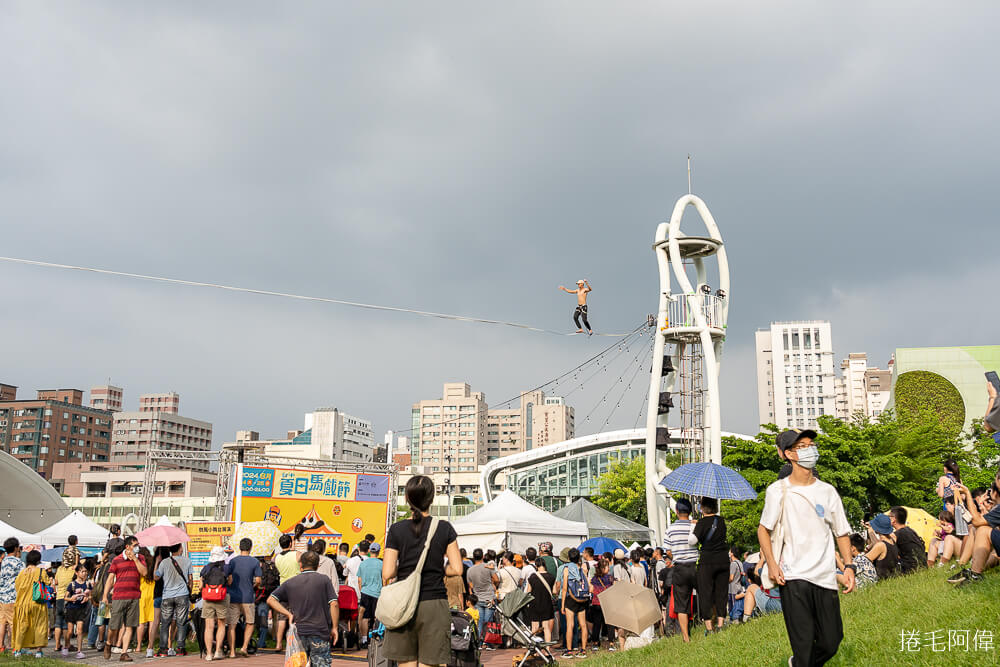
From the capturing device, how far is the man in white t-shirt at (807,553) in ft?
15.3

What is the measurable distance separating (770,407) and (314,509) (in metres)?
148

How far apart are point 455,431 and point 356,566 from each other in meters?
165

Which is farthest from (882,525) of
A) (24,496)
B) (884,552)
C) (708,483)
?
(24,496)

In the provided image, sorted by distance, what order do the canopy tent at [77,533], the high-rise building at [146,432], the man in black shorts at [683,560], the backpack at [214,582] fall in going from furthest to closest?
the high-rise building at [146,432] < the canopy tent at [77,533] < the backpack at [214,582] < the man in black shorts at [683,560]

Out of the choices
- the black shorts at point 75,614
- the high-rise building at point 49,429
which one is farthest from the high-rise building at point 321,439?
the black shorts at point 75,614

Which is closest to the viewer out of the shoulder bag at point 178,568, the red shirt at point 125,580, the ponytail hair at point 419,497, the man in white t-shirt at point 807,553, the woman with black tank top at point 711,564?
the man in white t-shirt at point 807,553

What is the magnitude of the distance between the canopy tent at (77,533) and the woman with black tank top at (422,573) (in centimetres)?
1877

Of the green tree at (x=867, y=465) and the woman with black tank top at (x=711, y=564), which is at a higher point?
the green tree at (x=867, y=465)

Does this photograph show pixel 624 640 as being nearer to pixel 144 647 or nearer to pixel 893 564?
pixel 893 564

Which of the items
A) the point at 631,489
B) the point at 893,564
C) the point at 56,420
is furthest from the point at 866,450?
the point at 56,420

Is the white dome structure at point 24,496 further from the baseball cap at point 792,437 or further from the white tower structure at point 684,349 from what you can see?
the baseball cap at point 792,437

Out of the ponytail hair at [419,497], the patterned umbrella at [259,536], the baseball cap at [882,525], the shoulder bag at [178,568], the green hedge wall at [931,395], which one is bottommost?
the shoulder bag at [178,568]

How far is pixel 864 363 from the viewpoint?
149 meters

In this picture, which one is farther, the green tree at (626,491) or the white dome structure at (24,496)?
the green tree at (626,491)
